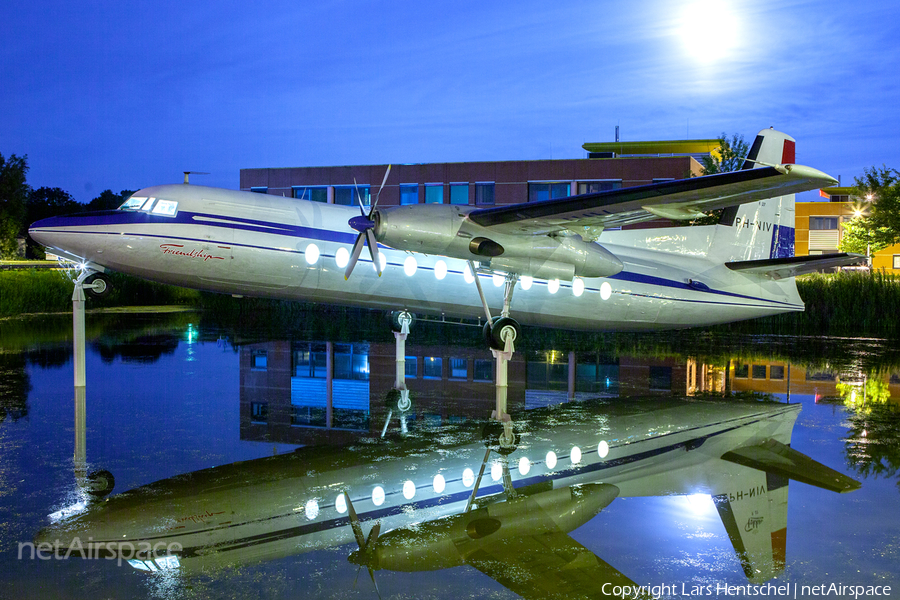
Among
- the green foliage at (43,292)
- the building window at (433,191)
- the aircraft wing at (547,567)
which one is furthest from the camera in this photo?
the building window at (433,191)

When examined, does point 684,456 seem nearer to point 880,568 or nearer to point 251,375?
point 880,568

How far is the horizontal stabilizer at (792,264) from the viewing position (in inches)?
535

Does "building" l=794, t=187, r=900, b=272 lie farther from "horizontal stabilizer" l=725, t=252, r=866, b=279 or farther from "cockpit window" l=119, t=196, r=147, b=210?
"cockpit window" l=119, t=196, r=147, b=210

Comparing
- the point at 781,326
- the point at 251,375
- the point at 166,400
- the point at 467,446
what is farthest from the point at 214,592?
the point at 781,326

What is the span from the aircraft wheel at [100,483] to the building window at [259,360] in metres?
8.75

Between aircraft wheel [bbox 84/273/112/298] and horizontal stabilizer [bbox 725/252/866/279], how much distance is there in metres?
14.6

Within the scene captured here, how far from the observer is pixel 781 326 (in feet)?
96.6

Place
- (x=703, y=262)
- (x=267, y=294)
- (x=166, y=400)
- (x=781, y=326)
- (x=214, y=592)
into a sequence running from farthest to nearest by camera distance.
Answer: (x=781, y=326) < (x=703, y=262) < (x=267, y=294) < (x=166, y=400) < (x=214, y=592)

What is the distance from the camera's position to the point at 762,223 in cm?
1780

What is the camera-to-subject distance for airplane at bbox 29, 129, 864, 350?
12.1 meters

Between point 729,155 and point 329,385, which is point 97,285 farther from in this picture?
point 729,155

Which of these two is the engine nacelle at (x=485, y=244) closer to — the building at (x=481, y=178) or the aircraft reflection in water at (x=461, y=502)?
the aircraft reflection in water at (x=461, y=502)

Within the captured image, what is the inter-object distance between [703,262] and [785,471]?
9.90 meters

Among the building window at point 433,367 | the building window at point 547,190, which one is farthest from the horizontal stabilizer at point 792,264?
the building window at point 547,190
